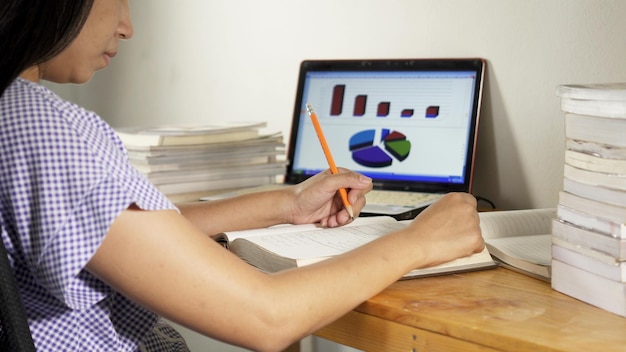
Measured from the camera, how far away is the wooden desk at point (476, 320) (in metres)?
0.83

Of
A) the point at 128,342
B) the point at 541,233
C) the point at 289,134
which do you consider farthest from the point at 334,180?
the point at 289,134

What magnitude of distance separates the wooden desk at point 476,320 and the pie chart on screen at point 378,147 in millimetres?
626

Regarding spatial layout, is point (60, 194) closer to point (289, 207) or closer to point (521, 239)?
point (289, 207)

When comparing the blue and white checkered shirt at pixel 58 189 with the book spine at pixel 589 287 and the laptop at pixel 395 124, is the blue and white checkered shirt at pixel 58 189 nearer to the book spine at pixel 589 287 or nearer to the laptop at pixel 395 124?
the book spine at pixel 589 287

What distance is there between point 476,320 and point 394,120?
2.75 feet

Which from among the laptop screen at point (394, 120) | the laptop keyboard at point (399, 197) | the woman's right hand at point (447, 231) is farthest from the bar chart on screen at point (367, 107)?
the woman's right hand at point (447, 231)

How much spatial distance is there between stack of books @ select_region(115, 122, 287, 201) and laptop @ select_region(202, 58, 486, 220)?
0.05m

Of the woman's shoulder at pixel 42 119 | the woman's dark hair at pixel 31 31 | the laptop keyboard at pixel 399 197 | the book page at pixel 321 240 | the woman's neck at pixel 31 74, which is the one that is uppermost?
the woman's dark hair at pixel 31 31

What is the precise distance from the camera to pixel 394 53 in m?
1.76

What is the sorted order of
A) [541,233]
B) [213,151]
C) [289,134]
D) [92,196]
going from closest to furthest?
[92,196] < [541,233] < [213,151] < [289,134]

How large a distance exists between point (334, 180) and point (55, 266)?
545 millimetres

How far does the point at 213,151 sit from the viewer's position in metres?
1.77

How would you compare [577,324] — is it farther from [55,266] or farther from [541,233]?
[55,266]

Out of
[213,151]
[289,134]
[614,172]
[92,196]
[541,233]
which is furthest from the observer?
[289,134]
